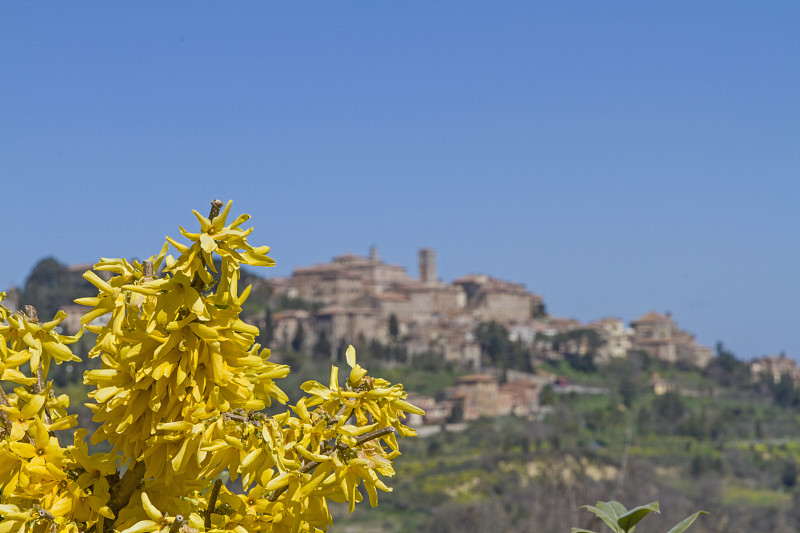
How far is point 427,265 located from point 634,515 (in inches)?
3563

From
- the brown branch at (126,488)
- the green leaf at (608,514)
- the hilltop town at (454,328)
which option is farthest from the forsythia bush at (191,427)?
the hilltop town at (454,328)

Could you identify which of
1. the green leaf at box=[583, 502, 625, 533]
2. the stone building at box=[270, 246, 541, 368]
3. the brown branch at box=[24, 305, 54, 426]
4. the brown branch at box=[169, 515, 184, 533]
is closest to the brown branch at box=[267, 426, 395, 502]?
the brown branch at box=[169, 515, 184, 533]

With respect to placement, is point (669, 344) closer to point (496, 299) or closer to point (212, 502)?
point (496, 299)

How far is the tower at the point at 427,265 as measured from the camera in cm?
9156

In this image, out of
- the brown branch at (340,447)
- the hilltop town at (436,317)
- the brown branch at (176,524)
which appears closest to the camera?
the brown branch at (176,524)

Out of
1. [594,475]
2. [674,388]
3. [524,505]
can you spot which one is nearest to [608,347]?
[674,388]

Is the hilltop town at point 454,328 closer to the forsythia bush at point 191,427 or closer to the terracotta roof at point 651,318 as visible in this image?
the terracotta roof at point 651,318

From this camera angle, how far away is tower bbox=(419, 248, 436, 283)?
9156cm

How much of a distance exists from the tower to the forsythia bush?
294 feet

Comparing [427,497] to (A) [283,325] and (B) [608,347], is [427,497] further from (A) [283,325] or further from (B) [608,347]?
(B) [608,347]

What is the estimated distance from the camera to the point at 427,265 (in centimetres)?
9194

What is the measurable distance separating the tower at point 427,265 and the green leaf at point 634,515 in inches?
3526

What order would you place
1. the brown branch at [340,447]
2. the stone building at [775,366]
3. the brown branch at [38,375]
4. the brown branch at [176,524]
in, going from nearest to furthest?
→ the brown branch at [176,524] → the brown branch at [340,447] → the brown branch at [38,375] → the stone building at [775,366]

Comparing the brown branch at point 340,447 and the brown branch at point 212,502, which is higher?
the brown branch at point 340,447
